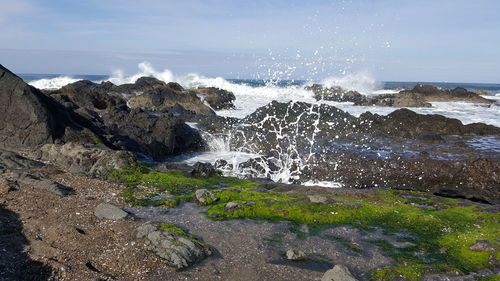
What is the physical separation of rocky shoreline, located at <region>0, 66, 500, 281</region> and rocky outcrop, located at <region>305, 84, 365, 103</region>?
93.5 ft

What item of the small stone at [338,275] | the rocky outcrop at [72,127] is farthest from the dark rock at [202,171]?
the small stone at [338,275]

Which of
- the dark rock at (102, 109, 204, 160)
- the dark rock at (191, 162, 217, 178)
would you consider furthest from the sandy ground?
the dark rock at (102, 109, 204, 160)

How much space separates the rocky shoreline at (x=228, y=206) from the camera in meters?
6.46

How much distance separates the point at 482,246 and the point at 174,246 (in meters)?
5.65

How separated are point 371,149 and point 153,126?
879cm

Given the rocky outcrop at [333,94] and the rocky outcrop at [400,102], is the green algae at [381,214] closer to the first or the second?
the rocky outcrop at [400,102]

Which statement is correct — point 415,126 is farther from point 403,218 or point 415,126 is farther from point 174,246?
point 174,246

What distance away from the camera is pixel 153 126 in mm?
16641

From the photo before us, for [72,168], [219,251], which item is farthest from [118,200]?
[219,251]

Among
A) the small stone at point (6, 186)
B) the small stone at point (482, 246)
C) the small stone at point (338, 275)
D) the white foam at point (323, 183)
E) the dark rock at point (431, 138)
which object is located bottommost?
the white foam at point (323, 183)

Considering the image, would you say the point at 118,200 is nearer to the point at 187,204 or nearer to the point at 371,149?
the point at 187,204

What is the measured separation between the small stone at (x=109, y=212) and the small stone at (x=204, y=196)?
1.96 m

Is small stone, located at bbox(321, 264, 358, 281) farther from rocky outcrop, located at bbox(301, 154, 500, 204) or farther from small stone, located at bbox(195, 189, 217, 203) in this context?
rocky outcrop, located at bbox(301, 154, 500, 204)

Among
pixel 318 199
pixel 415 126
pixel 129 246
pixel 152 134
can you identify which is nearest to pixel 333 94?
pixel 415 126
